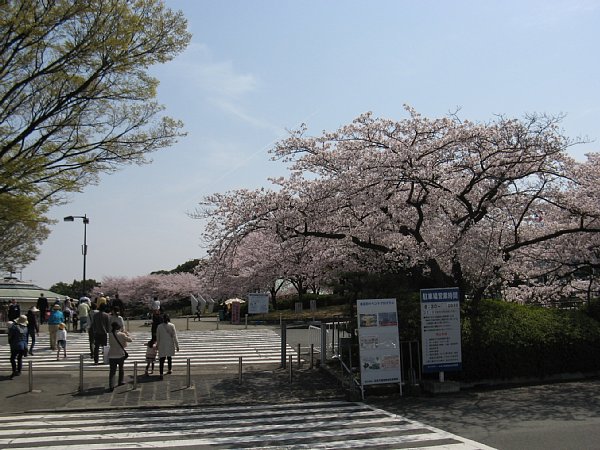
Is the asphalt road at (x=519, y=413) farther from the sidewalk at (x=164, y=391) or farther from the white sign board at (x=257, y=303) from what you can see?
the white sign board at (x=257, y=303)

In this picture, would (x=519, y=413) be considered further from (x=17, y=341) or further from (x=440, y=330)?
(x=17, y=341)

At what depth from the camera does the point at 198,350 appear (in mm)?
19375

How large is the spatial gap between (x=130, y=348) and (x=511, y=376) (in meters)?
13.4

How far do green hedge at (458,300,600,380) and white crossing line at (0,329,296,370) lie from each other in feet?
21.4

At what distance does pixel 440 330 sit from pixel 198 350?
10.3 m

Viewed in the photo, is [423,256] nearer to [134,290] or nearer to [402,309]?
[402,309]

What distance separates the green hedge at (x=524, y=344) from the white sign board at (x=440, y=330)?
1.76 ft

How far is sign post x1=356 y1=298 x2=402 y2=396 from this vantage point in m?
11.2

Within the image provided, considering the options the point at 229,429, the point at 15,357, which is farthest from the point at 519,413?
the point at 15,357

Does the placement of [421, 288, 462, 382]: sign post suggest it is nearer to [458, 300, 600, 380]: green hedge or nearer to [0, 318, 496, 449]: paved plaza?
[458, 300, 600, 380]: green hedge

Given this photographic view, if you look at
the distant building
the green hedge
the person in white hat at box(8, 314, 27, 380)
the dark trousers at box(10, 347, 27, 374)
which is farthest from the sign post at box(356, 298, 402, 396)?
the distant building

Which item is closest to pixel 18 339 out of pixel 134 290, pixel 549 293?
pixel 549 293

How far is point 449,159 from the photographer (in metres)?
13.7

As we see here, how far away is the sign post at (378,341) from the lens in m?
11.2
